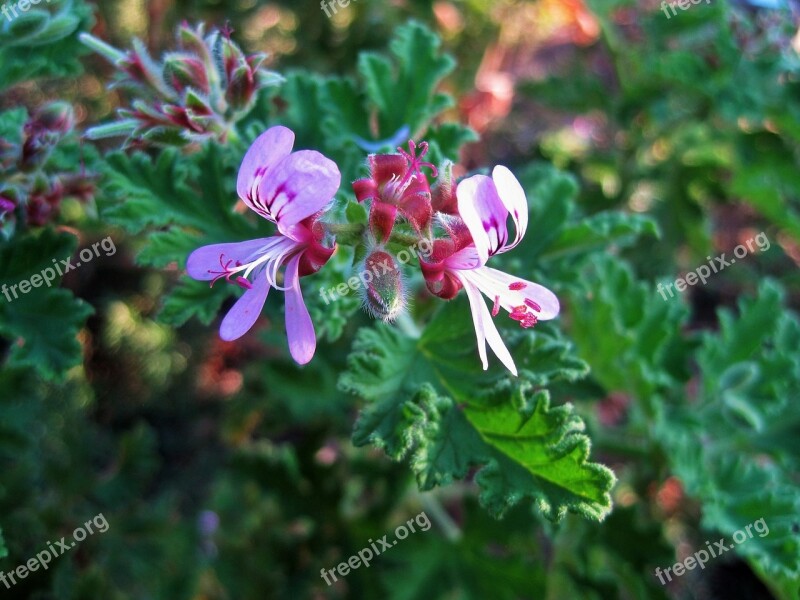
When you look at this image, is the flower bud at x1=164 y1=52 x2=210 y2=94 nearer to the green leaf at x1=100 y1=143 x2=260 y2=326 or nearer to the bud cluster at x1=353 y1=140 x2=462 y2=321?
the green leaf at x1=100 y1=143 x2=260 y2=326

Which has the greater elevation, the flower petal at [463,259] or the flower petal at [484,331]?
the flower petal at [463,259]

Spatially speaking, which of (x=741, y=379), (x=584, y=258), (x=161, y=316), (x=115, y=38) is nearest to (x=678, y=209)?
(x=741, y=379)

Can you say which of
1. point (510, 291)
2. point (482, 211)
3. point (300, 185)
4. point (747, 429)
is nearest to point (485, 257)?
point (482, 211)

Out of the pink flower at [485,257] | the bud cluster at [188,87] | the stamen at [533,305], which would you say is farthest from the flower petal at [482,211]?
the bud cluster at [188,87]

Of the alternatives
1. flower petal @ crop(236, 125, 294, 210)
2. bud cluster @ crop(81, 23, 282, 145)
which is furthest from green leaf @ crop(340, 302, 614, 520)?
bud cluster @ crop(81, 23, 282, 145)

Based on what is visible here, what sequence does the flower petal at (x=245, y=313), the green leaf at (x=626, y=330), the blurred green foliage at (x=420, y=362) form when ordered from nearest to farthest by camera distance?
1. the flower petal at (x=245, y=313)
2. the blurred green foliage at (x=420, y=362)
3. the green leaf at (x=626, y=330)

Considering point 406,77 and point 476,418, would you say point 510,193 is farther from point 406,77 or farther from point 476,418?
point 406,77

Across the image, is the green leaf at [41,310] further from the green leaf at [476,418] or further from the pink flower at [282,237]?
the green leaf at [476,418]

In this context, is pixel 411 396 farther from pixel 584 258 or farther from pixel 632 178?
pixel 632 178
